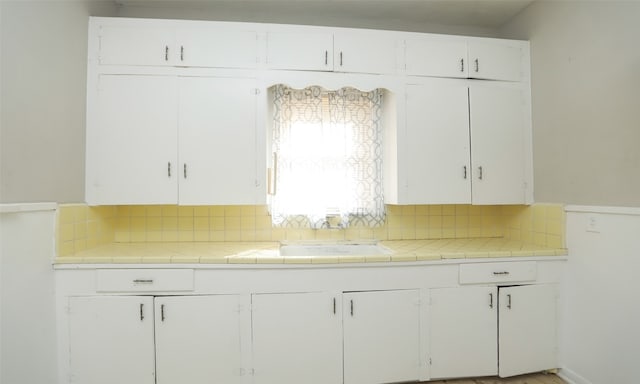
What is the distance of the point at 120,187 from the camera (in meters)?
1.87

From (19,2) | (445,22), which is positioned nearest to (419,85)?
(445,22)

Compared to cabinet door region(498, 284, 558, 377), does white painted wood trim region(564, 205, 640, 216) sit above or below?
above

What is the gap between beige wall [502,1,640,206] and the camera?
154 centimetres

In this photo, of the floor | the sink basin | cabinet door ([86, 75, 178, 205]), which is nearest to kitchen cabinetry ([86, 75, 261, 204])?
cabinet door ([86, 75, 178, 205])

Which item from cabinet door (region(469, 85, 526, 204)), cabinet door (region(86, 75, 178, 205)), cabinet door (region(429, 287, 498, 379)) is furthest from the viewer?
cabinet door (region(469, 85, 526, 204))

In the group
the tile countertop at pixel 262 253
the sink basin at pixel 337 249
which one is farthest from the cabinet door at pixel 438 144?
the sink basin at pixel 337 249

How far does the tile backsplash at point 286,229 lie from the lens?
1.99m

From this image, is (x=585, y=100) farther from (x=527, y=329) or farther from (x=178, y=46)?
(x=178, y=46)

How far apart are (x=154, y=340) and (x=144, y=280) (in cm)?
35

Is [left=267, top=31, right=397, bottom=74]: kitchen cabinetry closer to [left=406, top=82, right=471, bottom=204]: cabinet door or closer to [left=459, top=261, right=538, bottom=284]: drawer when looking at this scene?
[left=406, top=82, right=471, bottom=204]: cabinet door

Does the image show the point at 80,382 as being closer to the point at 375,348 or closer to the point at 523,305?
the point at 375,348

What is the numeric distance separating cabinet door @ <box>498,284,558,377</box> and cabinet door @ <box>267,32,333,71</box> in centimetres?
193

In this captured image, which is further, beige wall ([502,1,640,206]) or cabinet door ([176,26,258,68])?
cabinet door ([176,26,258,68])

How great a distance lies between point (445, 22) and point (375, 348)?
8.47 ft
